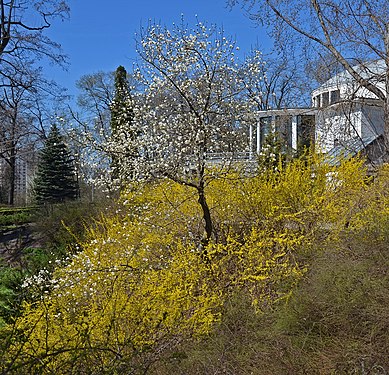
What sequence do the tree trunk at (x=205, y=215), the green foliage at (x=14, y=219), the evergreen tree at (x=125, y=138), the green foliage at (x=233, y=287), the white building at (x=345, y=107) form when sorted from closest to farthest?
the green foliage at (x=233, y=287) → the tree trunk at (x=205, y=215) → the evergreen tree at (x=125, y=138) → the white building at (x=345, y=107) → the green foliage at (x=14, y=219)

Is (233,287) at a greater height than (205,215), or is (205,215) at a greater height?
(205,215)

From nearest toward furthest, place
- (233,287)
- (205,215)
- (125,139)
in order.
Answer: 1. (233,287)
2. (205,215)
3. (125,139)

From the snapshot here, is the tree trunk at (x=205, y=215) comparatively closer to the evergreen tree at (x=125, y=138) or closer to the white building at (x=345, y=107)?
the evergreen tree at (x=125, y=138)

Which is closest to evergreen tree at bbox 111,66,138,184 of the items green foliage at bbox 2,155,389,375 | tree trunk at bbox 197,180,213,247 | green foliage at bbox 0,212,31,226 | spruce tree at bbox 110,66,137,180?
spruce tree at bbox 110,66,137,180

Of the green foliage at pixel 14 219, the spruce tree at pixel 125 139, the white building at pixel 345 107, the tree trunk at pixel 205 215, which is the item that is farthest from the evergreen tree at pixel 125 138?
the green foliage at pixel 14 219

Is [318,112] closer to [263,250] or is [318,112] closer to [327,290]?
[263,250]

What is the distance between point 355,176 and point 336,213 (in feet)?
2.48

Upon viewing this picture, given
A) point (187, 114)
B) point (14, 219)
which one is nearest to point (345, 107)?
point (187, 114)

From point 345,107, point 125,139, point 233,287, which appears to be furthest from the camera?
point 345,107

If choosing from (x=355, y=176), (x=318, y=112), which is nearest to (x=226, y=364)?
(x=355, y=176)

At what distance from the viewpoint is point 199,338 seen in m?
4.25

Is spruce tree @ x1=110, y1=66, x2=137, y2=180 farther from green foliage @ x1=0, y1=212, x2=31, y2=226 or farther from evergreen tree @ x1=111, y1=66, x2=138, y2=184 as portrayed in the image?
green foliage @ x1=0, y1=212, x2=31, y2=226

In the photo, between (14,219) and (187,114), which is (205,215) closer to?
(187,114)

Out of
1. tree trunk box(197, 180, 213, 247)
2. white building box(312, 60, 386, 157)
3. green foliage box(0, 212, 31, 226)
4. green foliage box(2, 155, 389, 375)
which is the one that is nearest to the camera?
green foliage box(2, 155, 389, 375)
